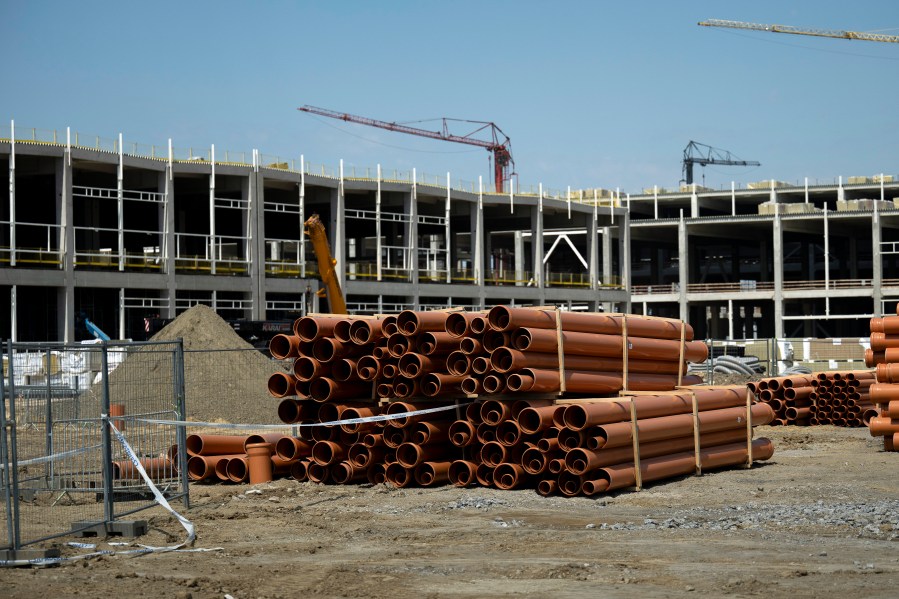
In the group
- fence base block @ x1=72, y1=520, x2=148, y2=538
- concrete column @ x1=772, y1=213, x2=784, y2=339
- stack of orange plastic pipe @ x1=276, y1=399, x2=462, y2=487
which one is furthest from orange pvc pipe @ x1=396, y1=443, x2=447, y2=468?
concrete column @ x1=772, y1=213, x2=784, y2=339

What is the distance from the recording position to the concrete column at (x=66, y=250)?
1709 inches

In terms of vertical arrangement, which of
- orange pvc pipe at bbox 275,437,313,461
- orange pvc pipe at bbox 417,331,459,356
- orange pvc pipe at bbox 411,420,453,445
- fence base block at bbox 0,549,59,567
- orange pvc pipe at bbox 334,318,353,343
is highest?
orange pvc pipe at bbox 334,318,353,343

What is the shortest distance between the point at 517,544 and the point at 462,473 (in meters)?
4.47

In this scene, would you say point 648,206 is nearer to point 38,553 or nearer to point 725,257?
point 725,257

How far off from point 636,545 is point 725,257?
92.2 metres

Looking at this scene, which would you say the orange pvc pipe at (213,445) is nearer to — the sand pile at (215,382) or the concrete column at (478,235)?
the sand pile at (215,382)

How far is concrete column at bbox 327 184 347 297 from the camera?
55156 mm

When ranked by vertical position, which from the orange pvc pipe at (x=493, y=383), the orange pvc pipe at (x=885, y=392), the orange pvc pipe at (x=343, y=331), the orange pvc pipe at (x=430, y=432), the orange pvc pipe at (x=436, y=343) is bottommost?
the orange pvc pipe at (x=430, y=432)

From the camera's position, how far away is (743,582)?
9.27m

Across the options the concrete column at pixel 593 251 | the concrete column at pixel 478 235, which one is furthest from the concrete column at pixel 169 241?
the concrete column at pixel 593 251

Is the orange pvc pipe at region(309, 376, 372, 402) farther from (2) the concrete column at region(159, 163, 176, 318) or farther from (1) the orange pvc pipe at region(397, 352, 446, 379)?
(2) the concrete column at region(159, 163, 176, 318)

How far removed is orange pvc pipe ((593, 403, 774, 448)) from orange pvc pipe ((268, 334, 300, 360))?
480 centimetres

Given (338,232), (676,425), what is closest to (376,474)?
(676,425)

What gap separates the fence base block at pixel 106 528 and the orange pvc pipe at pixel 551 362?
218 inches
